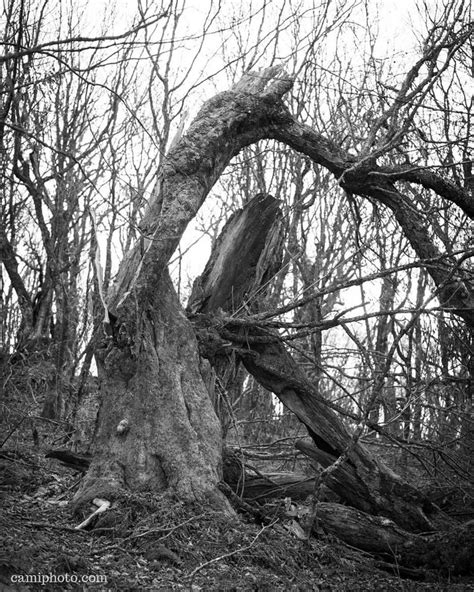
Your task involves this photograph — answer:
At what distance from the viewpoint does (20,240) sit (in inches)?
459

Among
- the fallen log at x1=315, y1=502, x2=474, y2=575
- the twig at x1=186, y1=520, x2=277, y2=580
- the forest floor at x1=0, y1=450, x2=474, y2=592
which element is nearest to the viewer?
the forest floor at x1=0, y1=450, x2=474, y2=592

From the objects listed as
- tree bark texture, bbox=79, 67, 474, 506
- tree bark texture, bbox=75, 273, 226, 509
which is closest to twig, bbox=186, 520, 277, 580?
tree bark texture, bbox=75, 273, 226, 509

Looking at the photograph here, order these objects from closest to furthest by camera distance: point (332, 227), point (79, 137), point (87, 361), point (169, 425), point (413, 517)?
point (169, 425)
point (413, 517)
point (87, 361)
point (79, 137)
point (332, 227)

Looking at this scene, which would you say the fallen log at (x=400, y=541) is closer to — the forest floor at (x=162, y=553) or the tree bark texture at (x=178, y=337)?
the forest floor at (x=162, y=553)

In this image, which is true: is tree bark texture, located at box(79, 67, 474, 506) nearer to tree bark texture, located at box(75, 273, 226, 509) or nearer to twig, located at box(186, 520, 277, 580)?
tree bark texture, located at box(75, 273, 226, 509)

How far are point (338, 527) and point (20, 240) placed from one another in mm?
8247

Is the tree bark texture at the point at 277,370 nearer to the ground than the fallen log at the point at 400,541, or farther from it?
farther from it

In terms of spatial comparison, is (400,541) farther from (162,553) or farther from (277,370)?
(162,553)

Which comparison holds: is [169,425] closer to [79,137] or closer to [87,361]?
[87,361]

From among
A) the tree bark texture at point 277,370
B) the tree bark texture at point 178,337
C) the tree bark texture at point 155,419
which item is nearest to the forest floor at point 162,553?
the tree bark texture at point 155,419

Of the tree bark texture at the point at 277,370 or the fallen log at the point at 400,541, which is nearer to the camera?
the fallen log at the point at 400,541

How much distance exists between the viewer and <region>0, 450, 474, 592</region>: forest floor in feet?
11.5

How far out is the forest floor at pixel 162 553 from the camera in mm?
3518

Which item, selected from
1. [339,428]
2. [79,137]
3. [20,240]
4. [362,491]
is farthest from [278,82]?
[20,240]
